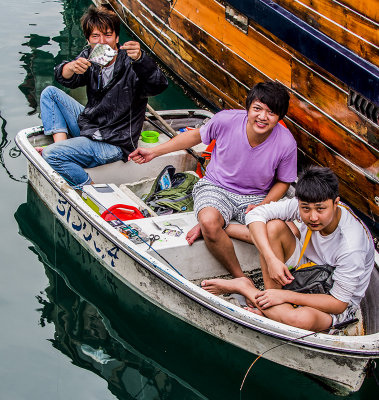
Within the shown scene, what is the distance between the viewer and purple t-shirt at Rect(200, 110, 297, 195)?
4680 millimetres

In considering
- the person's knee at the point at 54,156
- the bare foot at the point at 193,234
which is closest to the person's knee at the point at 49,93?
the person's knee at the point at 54,156

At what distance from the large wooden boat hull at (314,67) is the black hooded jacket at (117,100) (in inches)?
47.3

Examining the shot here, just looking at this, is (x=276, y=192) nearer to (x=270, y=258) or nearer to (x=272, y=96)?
(x=272, y=96)

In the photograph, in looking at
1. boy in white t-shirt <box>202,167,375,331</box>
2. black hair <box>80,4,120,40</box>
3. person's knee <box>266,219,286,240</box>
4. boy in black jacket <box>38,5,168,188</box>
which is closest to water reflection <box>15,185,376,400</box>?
boy in white t-shirt <box>202,167,375,331</box>

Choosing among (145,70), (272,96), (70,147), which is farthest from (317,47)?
(70,147)

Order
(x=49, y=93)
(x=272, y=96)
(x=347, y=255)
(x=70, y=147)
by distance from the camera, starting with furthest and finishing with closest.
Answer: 1. (x=49, y=93)
2. (x=70, y=147)
3. (x=272, y=96)
4. (x=347, y=255)

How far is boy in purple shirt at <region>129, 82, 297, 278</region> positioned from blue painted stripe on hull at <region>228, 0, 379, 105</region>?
693 mm

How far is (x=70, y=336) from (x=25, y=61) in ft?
17.3

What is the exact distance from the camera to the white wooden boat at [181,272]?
12.6 ft

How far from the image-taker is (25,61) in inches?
349

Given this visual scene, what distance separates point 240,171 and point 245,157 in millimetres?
119

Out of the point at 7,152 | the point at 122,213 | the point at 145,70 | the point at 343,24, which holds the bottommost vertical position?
the point at 7,152

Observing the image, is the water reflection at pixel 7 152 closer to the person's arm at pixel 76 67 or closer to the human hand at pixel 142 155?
the person's arm at pixel 76 67

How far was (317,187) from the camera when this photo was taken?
3.72 m
